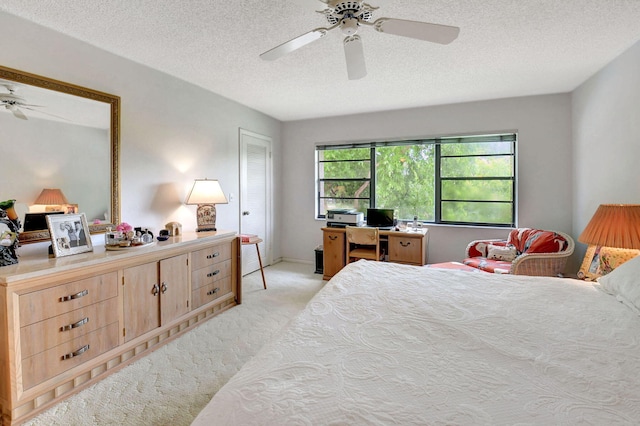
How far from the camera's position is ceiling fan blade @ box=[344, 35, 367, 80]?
5.98 feet

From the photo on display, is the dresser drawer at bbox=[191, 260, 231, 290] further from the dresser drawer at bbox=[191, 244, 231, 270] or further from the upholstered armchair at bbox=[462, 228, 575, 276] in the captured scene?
the upholstered armchair at bbox=[462, 228, 575, 276]

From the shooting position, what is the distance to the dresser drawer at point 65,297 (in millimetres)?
1653

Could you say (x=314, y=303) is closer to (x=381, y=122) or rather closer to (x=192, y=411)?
(x=192, y=411)

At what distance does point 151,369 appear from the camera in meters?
2.11

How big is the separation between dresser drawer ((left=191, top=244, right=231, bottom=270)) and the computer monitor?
2.00m

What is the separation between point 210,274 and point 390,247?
7.14 feet

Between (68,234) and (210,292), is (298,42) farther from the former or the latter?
(210,292)

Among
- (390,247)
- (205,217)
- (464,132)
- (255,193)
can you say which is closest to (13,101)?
(205,217)

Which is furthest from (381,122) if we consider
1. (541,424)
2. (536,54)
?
(541,424)

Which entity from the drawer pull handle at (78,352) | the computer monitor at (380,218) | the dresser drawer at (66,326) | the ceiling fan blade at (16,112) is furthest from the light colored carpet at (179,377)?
the ceiling fan blade at (16,112)

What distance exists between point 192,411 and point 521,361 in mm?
1692

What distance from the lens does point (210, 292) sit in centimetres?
296

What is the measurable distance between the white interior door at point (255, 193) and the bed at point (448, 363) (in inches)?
116

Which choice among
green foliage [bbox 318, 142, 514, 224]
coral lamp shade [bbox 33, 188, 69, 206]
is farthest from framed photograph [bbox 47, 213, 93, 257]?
green foliage [bbox 318, 142, 514, 224]
